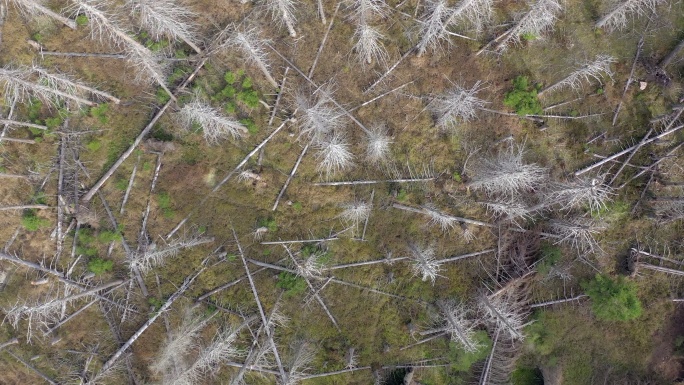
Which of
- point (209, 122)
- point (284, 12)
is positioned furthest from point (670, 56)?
point (209, 122)

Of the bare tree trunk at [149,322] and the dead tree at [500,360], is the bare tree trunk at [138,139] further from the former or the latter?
the dead tree at [500,360]

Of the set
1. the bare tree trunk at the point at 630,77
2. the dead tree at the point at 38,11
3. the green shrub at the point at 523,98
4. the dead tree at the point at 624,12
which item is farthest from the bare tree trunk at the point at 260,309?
the dead tree at the point at 624,12

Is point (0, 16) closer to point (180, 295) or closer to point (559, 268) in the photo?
point (180, 295)

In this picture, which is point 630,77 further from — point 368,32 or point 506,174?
point 368,32

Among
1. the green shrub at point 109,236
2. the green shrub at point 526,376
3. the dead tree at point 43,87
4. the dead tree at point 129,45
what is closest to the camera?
the dead tree at point 129,45

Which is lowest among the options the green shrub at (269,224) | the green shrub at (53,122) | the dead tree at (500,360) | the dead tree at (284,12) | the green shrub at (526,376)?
the green shrub at (526,376)

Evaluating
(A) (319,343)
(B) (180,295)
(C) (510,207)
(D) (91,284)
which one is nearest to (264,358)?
(A) (319,343)
